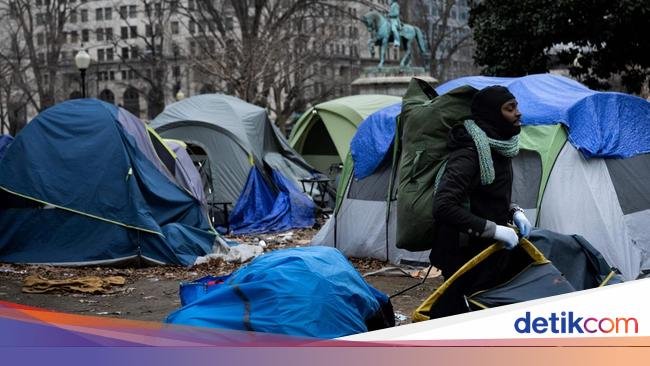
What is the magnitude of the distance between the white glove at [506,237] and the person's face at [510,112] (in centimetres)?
66

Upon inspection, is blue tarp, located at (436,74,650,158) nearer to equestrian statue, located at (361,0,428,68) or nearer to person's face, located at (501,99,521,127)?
person's face, located at (501,99,521,127)

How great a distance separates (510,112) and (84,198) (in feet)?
25.9

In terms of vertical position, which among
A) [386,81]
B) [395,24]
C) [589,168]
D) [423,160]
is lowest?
[589,168]

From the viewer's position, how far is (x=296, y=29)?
38.4m

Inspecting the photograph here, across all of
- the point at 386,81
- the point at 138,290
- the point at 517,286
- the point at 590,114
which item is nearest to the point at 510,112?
the point at 517,286

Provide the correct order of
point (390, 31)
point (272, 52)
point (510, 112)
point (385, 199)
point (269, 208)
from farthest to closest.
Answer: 1. point (272, 52)
2. point (390, 31)
3. point (269, 208)
4. point (385, 199)
5. point (510, 112)

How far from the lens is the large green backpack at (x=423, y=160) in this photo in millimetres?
4609

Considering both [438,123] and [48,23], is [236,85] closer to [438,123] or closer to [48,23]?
[48,23]

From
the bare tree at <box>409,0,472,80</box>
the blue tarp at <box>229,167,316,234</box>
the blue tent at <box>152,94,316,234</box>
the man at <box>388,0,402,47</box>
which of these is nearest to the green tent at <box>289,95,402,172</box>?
the blue tent at <box>152,94,316,234</box>

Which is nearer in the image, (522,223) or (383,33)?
(522,223)

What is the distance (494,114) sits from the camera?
4434 millimetres

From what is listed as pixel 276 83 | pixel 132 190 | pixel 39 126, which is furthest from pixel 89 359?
pixel 276 83

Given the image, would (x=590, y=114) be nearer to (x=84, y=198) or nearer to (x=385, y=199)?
(x=385, y=199)

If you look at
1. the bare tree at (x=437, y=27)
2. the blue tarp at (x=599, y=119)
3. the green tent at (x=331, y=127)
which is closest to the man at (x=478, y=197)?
the blue tarp at (x=599, y=119)
